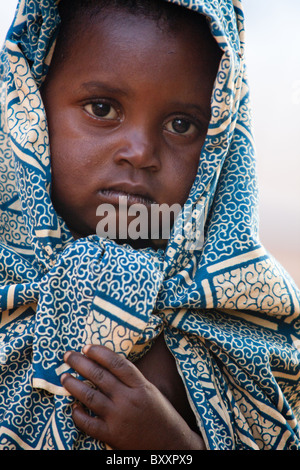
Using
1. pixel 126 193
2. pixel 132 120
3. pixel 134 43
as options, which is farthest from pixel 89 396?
pixel 134 43

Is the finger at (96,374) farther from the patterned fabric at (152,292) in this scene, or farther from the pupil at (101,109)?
the pupil at (101,109)

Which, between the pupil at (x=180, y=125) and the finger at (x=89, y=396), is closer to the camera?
the finger at (x=89, y=396)

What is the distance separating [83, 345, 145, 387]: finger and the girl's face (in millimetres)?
317

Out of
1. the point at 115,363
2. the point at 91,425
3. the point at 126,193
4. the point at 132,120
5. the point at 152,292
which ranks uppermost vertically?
the point at 132,120

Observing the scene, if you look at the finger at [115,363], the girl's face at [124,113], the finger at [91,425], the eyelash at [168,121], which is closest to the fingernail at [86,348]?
the finger at [115,363]

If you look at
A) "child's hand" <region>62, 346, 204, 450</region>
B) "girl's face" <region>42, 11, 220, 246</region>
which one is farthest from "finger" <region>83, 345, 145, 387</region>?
"girl's face" <region>42, 11, 220, 246</region>

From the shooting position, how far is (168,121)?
1.22m

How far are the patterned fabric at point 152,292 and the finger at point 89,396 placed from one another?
3cm

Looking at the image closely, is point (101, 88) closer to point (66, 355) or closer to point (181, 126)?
point (181, 126)

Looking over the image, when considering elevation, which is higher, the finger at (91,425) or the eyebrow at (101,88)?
the eyebrow at (101,88)

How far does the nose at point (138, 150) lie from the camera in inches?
44.8

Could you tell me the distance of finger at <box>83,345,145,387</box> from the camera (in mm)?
992

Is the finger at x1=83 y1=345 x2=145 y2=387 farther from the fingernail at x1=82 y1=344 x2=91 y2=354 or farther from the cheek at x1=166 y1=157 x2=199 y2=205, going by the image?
the cheek at x1=166 y1=157 x2=199 y2=205

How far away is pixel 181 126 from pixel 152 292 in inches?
16.3
